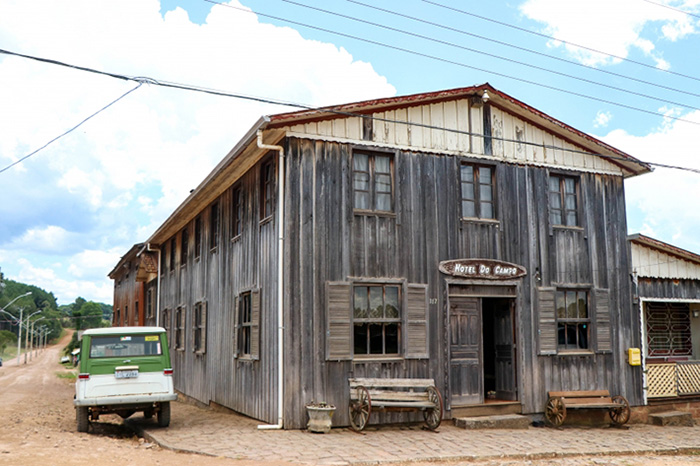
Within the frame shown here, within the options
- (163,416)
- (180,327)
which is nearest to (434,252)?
(163,416)

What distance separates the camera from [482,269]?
14.2 metres

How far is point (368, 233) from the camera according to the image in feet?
43.7

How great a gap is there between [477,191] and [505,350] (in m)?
3.48

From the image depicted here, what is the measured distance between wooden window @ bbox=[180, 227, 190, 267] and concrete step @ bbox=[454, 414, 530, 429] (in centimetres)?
1184

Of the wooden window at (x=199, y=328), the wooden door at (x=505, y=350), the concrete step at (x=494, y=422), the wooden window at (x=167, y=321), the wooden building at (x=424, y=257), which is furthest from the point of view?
the wooden window at (x=167, y=321)

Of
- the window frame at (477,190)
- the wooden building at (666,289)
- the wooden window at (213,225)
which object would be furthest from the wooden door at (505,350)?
the wooden window at (213,225)

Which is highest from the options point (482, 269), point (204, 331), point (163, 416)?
point (482, 269)

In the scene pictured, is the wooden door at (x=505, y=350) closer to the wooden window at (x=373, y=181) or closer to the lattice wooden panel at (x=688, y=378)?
the wooden window at (x=373, y=181)

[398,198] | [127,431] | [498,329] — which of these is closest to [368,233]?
[398,198]

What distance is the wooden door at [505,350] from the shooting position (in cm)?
1460

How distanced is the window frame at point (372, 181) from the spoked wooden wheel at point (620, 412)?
6.32 m

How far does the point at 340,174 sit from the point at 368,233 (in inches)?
49.3

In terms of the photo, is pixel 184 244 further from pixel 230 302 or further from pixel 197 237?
pixel 230 302

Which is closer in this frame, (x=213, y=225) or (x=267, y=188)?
(x=267, y=188)
